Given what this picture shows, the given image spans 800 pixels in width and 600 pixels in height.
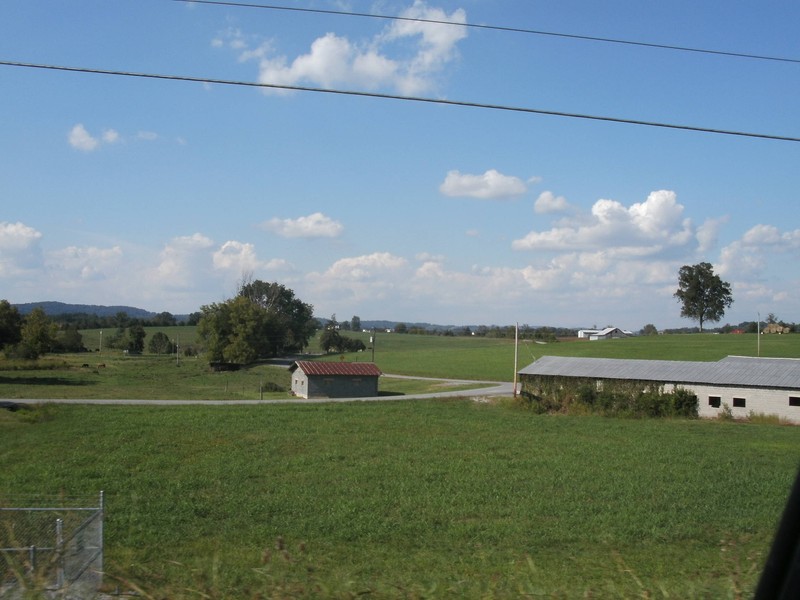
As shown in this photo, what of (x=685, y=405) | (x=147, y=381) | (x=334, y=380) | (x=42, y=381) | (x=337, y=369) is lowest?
(x=147, y=381)

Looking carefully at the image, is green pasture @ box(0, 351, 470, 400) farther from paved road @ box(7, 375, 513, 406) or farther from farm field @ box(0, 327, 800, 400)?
paved road @ box(7, 375, 513, 406)

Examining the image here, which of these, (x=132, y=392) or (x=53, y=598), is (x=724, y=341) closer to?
(x=132, y=392)

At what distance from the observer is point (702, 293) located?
4469 inches

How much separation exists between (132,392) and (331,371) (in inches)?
587

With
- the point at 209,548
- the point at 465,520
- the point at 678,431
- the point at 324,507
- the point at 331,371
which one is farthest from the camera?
the point at 331,371

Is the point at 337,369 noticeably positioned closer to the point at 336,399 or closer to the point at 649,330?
the point at 336,399

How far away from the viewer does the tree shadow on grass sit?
59725 millimetres

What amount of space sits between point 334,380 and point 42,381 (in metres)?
24.6

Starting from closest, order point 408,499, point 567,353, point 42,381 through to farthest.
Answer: point 408,499 → point 42,381 → point 567,353

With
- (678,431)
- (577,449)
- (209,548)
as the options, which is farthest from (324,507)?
(678,431)

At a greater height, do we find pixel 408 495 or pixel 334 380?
pixel 334 380

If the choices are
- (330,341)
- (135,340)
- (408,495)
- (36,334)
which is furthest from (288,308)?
(408,495)

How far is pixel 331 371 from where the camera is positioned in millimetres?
58812

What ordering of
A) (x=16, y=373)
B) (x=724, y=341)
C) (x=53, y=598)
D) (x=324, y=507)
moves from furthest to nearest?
(x=724, y=341)
(x=16, y=373)
(x=324, y=507)
(x=53, y=598)
